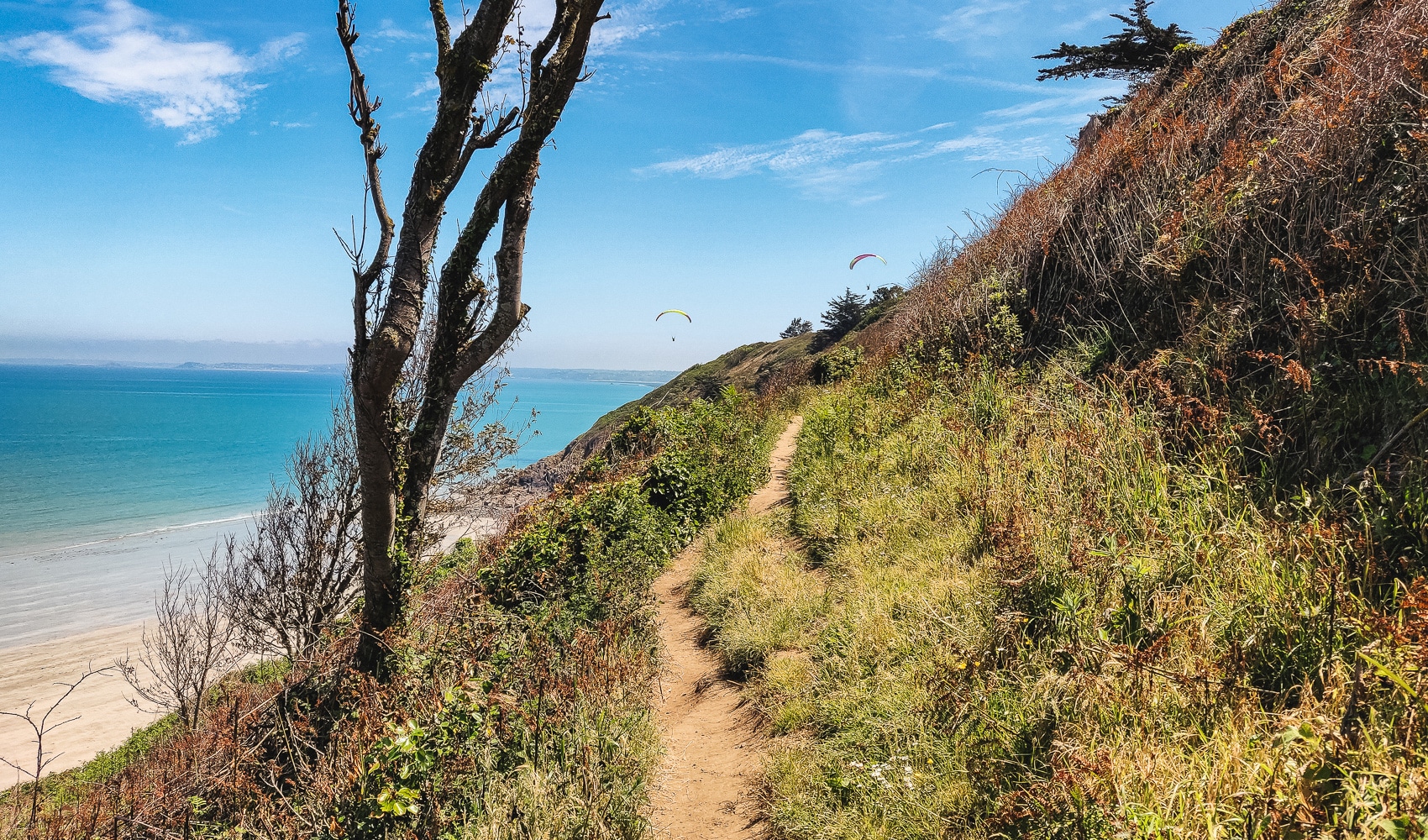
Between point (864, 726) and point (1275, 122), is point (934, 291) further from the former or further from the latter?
point (864, 726)

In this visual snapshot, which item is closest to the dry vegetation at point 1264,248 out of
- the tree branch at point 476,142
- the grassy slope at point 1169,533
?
the grassy slope at point 1169,533

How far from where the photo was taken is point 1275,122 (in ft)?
20.5

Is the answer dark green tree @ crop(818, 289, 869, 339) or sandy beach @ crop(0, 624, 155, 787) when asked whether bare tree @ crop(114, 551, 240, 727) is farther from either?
dark green tree @ crop(818, 289, 869, 339)

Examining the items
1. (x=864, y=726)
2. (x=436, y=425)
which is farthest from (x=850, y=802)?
(x=436, y=425)

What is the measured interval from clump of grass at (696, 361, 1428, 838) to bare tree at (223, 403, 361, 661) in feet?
49.2

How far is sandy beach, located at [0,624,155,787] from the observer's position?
19.7m

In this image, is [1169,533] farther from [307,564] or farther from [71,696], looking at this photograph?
[71,696]

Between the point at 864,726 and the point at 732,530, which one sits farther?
the point at 732,530

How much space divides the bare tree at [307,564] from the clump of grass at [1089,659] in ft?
49.2

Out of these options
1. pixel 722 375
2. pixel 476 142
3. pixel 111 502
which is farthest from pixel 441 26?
pixel 111 502

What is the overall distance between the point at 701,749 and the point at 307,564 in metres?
16.7

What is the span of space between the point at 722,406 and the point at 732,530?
781cm

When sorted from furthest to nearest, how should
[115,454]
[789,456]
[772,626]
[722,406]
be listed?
[115,454], [722,406], [789,456], [772,626]

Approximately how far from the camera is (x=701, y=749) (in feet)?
15.6
